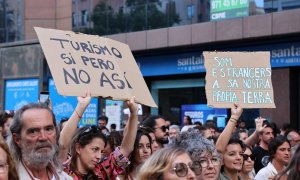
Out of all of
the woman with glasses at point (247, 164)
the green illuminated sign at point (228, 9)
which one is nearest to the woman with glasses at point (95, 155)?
the woman with glasses at point (247, 164)

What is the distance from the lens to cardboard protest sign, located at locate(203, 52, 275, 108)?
289 inches

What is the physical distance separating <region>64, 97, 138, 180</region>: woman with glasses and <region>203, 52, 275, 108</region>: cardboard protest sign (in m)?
1.74

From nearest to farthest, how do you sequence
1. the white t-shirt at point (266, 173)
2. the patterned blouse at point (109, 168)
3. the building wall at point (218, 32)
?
the patterned blouse at point (109, 168), the white t-shirt at point (266, 173), the building wall at point (218, 32)

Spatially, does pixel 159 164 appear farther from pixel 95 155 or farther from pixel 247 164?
pixel 247 164

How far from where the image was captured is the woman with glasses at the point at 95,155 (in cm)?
529

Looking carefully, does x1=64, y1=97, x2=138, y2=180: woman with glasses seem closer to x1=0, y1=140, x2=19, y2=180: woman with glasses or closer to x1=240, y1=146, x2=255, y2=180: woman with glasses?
x1=0, y1=140, x2=19, y2=180: woman with glasses

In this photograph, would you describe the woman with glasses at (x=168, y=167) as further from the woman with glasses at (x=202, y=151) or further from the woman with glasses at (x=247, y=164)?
the woman with glasses at (x=247, y=164)

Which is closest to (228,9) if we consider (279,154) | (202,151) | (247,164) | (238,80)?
(238,80)

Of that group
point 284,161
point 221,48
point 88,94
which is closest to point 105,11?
point 221,48

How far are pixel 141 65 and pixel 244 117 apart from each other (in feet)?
18.0

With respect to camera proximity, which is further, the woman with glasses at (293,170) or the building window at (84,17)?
the building window at (84,17)

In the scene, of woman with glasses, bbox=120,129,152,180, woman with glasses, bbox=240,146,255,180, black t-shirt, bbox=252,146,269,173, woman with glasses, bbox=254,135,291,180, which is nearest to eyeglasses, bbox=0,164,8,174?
woman with glasses, bbox=120,129,152,180

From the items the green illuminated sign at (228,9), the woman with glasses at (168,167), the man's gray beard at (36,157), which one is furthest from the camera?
the green illuminated sign at (228,9)

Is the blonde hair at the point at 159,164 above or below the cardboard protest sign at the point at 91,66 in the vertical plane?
below
